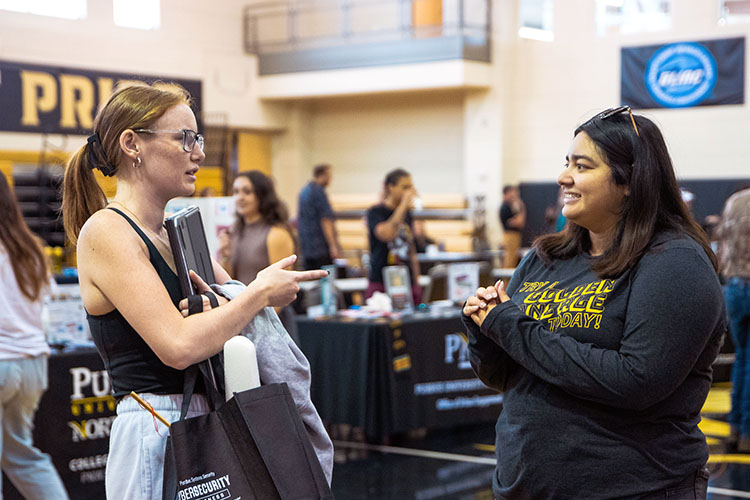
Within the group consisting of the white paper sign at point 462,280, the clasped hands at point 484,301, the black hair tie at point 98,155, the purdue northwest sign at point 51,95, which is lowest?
the white paper sign at point 462,280

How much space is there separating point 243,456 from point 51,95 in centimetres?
964

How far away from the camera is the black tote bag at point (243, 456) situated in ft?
5.86

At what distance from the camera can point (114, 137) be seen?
199 cm

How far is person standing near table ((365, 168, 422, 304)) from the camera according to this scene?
21.3ft

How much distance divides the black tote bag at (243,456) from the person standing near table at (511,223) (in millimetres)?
11970

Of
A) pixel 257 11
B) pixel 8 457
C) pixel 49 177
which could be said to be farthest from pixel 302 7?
pixel 8 457

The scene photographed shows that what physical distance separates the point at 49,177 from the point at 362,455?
740 centimetres

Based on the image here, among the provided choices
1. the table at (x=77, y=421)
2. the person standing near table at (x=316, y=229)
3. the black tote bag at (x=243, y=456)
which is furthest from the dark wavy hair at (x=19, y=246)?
the person standing near table at (x=316, y=229)

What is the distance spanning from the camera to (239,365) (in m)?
1.85

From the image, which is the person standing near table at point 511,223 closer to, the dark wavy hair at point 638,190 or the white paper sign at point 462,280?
the white paper sign at point 462,280

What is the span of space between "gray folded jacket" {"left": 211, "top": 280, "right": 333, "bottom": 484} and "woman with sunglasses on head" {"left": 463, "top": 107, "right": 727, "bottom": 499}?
42 cm

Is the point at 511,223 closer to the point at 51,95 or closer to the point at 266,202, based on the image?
the point at 51,95

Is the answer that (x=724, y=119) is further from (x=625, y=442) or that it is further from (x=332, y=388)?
(x=625, y=442)

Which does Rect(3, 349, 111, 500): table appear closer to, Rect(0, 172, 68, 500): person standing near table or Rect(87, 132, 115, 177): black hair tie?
Rect(0, 172, 68, 500): person standing near table
